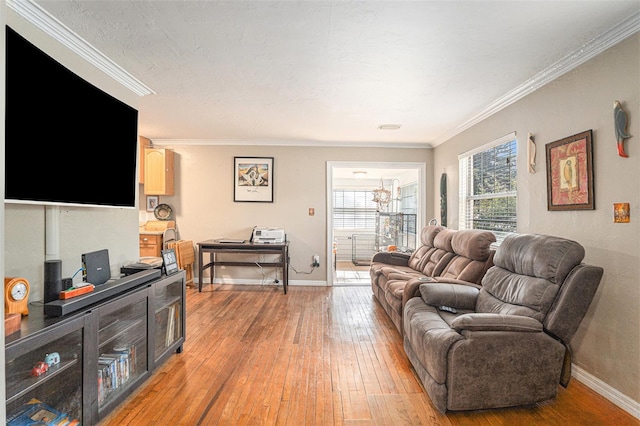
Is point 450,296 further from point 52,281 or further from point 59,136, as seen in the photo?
point 59,136

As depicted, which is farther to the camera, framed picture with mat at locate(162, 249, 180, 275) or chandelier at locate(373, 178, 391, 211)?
chandelier at locate(373, 178, 391, 211)

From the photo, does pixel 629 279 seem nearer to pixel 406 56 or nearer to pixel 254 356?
pixel 406 56

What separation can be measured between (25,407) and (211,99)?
9.22 feet

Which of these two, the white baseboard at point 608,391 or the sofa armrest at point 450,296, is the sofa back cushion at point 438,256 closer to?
the sofa armrest at point 450,296

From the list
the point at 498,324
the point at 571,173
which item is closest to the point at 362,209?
the point at 571,173

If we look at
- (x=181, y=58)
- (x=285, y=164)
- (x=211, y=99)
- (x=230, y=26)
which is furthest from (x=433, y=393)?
(x=285, y=164)

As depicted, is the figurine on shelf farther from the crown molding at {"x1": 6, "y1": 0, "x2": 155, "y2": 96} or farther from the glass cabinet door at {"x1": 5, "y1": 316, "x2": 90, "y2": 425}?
the crown molding at {"x1": 6, "y1": 0, "x2": 155, "y2": 96}

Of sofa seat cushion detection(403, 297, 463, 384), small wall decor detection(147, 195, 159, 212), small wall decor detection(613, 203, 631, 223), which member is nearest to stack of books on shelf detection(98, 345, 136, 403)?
sofa seat cushion detection(403, 297, 463, 384)

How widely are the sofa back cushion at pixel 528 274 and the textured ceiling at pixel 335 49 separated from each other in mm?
1347

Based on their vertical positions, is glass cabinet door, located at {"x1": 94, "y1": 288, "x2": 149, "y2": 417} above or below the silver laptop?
below

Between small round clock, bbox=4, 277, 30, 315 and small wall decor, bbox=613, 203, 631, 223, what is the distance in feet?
11.2

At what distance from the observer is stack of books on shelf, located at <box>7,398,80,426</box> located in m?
1.51

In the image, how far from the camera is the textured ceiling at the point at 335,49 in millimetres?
1896

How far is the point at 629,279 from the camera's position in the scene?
81.0 inches
